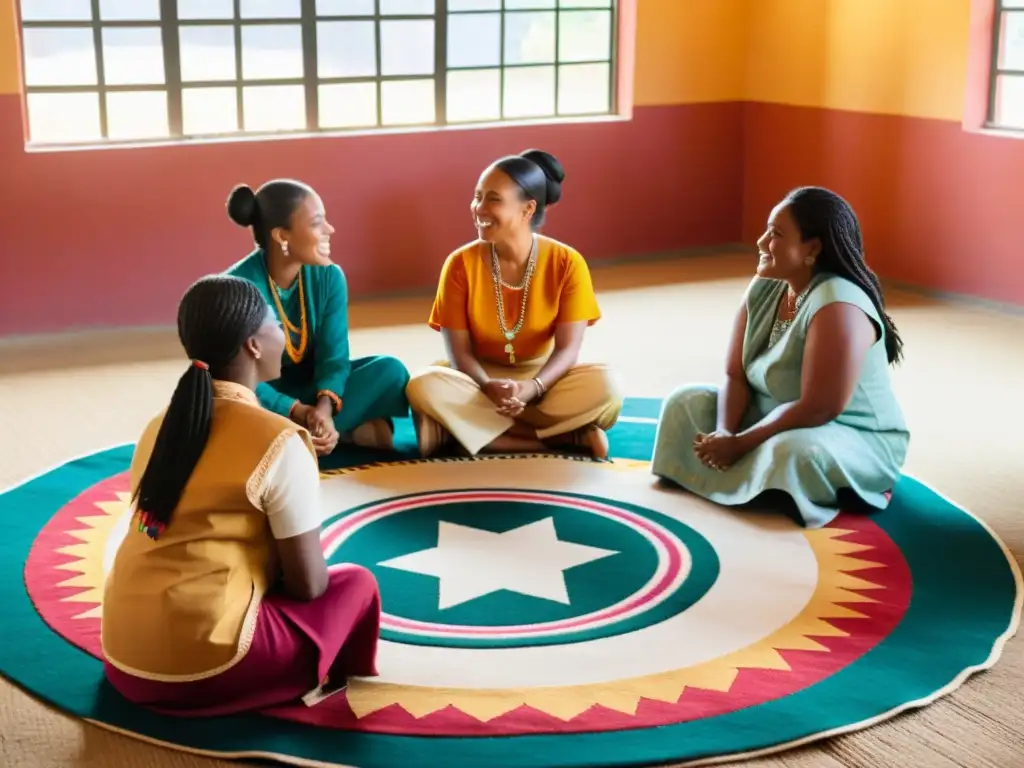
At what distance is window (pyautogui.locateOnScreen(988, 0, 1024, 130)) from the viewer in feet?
21.0

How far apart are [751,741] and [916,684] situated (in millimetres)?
441

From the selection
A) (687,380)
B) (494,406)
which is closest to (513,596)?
(494,406)

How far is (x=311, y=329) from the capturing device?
14.0ft

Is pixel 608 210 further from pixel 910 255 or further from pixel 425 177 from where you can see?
pixel 910 255

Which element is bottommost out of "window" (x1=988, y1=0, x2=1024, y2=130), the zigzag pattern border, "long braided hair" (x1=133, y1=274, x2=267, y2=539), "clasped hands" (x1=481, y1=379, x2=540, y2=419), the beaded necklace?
the zigzag pattern border

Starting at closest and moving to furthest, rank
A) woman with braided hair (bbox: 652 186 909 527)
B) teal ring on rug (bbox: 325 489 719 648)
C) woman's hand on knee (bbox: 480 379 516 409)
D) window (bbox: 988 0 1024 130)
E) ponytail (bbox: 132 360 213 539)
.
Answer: ponytail (bbox: 132 360 213 539), teal ring on rug (bbox: 325 489 719 648), woman with braided hair (bbox: 652 186 909 527), woman's hand on knee (bbox: 480 379 516 409), window (bbox: 988 0 1024 130)

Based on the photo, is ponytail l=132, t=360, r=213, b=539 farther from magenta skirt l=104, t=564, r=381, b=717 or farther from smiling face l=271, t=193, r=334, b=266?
smiling face l=271, t=193, r=334, b=266

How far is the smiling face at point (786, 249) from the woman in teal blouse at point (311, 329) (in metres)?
1.28

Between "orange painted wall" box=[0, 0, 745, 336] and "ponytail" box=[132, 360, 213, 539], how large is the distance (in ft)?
12.5

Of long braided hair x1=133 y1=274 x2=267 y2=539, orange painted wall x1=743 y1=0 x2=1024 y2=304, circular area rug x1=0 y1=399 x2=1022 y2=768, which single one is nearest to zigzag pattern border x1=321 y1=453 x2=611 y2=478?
circular area rug x1=0 y1=399 x2=1022 y2=768

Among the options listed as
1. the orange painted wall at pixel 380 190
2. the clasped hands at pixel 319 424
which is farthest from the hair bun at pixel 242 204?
the orange painted wall at pixel 380 190

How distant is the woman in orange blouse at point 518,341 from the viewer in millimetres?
4227

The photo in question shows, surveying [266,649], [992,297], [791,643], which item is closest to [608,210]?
[992,297]

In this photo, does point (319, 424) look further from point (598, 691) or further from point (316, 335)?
point (598, 691)
